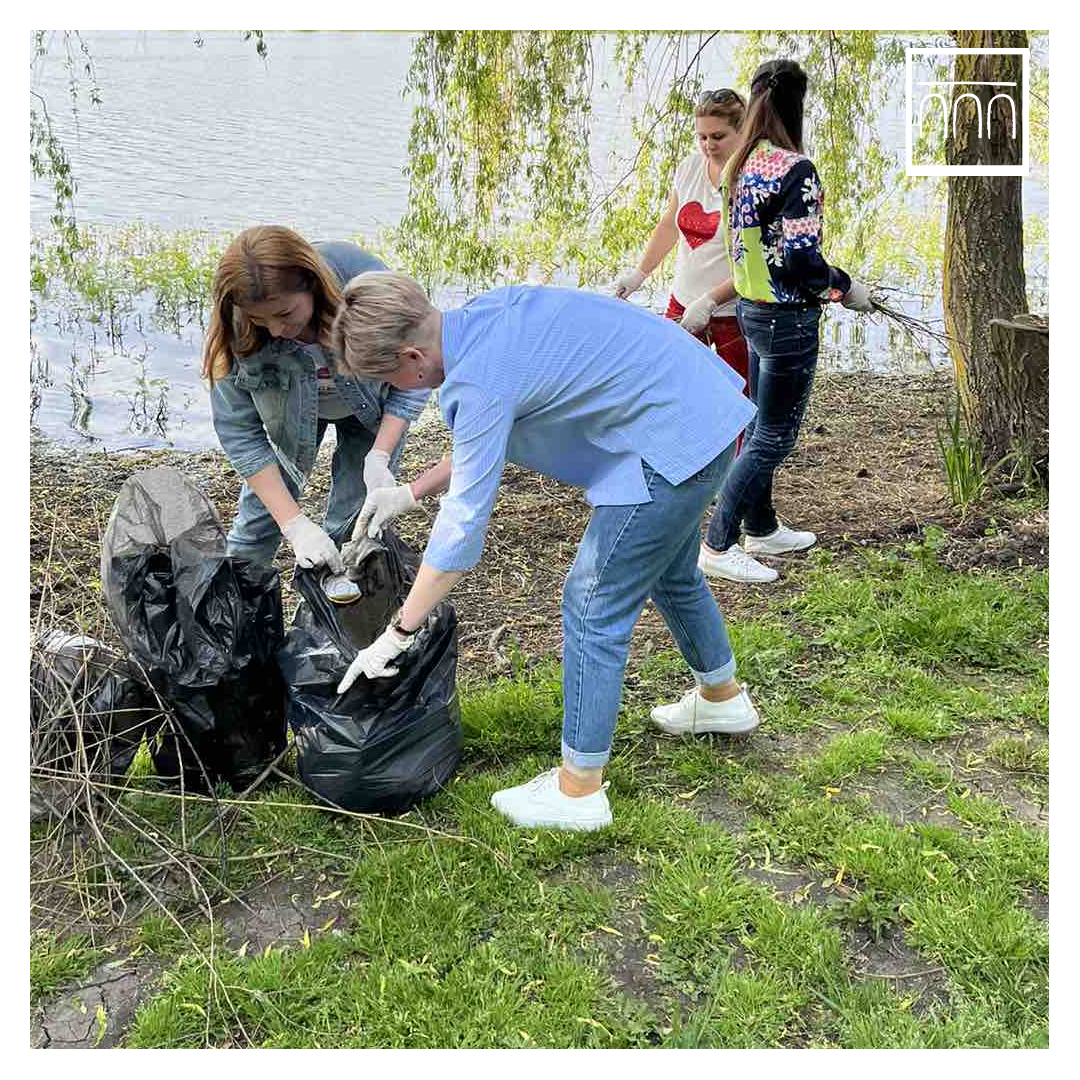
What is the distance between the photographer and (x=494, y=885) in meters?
2.61

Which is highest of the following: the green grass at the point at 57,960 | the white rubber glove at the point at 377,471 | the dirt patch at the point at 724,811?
the white rubber glove at the point at 377,471

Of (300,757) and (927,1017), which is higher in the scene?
(300,757)

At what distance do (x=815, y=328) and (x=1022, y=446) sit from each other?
1558 millimetres

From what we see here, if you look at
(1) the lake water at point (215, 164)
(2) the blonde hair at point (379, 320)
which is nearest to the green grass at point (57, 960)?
(2) the blonde hair at point (379, 320)

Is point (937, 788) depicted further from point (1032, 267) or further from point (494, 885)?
point (1032, 267)

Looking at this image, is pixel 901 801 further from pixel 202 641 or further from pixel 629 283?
pixel 629 283

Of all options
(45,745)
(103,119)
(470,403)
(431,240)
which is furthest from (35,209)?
(470,403)

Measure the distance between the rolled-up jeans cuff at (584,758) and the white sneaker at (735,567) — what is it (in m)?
1.64

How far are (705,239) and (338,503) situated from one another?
6.47ft

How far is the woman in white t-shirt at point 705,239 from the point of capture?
4.14 meters

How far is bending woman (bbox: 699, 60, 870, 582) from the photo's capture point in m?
3.68

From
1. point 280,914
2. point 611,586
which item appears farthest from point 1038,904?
point 280,914

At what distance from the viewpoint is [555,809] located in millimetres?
2785

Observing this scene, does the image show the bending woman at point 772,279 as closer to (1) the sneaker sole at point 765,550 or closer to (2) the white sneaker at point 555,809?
(1) the sneaker sole at point 765,550
